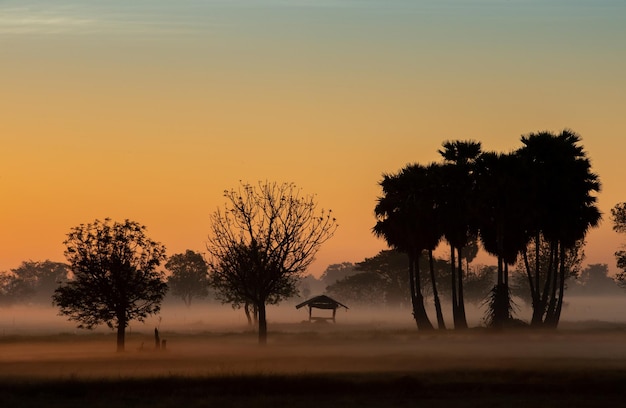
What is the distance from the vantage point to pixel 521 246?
9775 cm

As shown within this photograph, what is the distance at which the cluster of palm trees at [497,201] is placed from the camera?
311ft

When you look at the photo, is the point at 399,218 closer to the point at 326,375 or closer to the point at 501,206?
the point at 501,206

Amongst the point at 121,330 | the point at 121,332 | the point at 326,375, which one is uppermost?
the point at 121,330

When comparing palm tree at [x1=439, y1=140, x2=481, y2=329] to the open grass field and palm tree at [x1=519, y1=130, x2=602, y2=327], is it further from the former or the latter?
the open grass field

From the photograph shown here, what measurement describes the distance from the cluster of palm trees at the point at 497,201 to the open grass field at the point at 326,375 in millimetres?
15843

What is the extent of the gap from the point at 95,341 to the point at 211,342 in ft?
34.0

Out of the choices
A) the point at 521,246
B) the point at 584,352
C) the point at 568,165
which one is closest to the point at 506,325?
the point at 521,246

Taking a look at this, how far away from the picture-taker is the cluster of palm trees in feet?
311

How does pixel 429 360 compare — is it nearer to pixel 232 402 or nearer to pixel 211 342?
pixel 232 402

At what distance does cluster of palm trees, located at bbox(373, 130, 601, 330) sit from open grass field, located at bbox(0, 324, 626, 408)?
624 inches

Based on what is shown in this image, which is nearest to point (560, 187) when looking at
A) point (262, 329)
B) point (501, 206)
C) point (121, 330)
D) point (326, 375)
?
point (501, 206)

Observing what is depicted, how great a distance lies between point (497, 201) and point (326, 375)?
5104 centimetres

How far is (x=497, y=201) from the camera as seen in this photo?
313ft

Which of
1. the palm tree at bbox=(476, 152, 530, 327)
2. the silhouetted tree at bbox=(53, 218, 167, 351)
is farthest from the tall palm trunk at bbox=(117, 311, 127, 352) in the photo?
the palm tree at bbox=(476, 152, 530, 327)
